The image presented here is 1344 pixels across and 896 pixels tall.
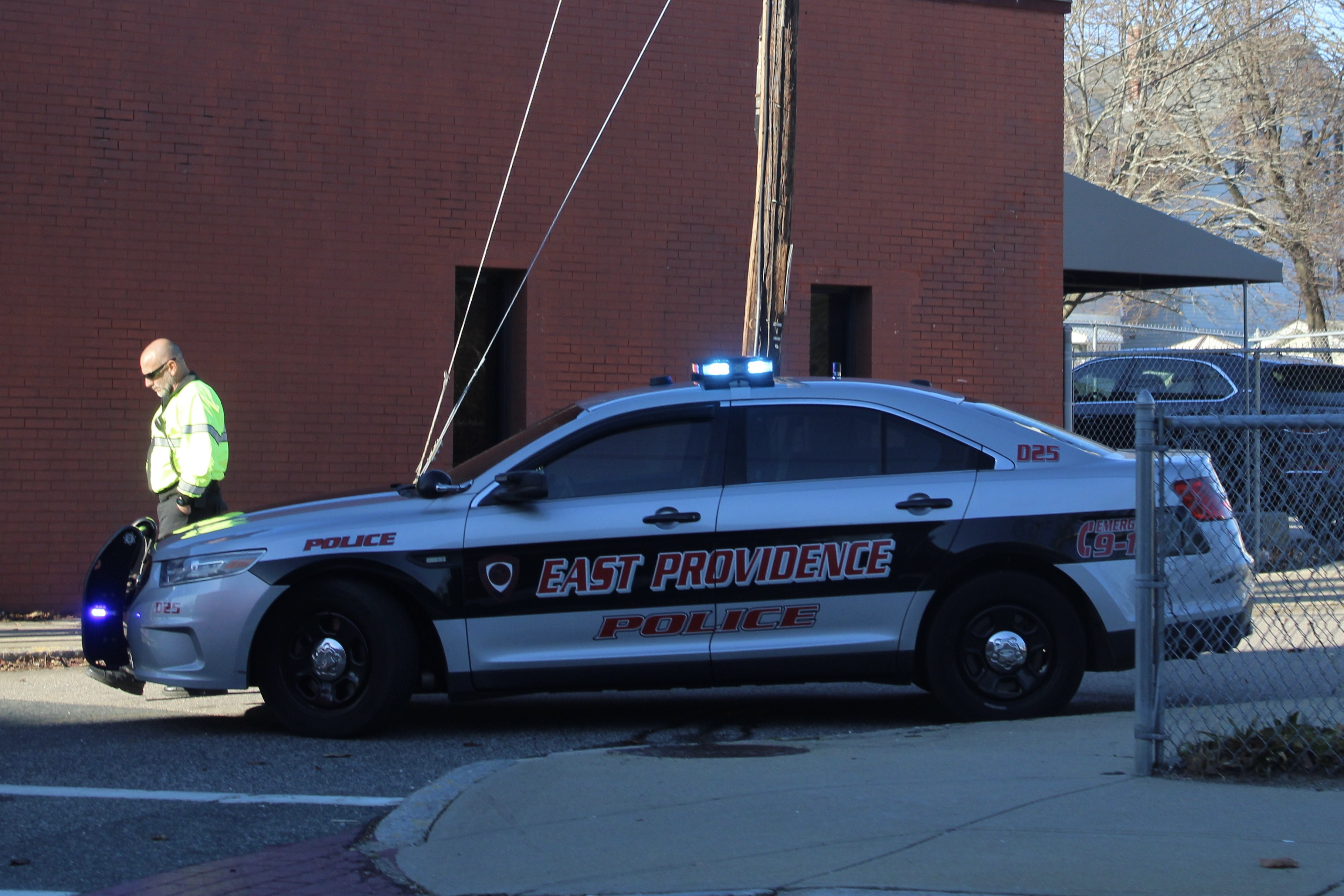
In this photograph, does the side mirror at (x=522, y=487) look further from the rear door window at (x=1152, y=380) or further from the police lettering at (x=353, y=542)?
the rear door window at (x=1152, y=380)

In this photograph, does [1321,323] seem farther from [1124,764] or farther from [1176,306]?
[1124,764]

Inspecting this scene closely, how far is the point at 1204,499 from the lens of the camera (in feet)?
21.7

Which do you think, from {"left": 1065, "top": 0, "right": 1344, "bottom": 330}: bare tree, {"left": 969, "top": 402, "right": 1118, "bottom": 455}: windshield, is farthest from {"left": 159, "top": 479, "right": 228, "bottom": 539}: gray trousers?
{"left": 1065, "top": 0, "right": 1344, "bottom": 330}: bare tree

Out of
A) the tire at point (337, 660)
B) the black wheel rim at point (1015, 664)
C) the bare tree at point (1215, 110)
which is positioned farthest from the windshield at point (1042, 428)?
the bare tree at point (1215, 110)

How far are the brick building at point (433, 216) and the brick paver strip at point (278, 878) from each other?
6.92 metres

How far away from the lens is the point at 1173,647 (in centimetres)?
596

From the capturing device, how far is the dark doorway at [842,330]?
12930 mm

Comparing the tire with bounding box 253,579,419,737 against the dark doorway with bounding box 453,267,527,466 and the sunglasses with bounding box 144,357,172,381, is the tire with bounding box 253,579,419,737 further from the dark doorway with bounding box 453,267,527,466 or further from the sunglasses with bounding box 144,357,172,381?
the dark doorway with bounding box 453,267,527,466

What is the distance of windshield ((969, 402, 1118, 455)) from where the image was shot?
7.12 m

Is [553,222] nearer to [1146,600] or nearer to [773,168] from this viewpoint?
[773,168]

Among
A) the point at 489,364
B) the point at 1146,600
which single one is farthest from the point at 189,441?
the point at 1146,600

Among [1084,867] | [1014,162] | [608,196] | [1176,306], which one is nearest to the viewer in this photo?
[1084,867]

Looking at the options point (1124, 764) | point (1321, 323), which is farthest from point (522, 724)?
point (1321, 323)

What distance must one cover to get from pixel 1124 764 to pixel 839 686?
2.92 metres
